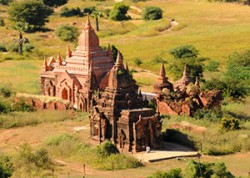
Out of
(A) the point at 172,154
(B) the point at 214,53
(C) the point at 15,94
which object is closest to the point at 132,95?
(A) the point at 172,154

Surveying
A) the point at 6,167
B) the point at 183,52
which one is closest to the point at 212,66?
the point at 183,52

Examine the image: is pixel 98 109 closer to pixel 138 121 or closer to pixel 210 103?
pixel 138 121

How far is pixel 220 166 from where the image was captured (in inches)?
1075

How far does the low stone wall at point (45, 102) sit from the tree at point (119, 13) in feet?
162

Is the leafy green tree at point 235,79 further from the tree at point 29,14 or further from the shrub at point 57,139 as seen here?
the tree at point 29,14

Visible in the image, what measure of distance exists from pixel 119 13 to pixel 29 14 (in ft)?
48.2

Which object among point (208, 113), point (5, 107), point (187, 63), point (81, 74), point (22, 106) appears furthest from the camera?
point (187, 63)

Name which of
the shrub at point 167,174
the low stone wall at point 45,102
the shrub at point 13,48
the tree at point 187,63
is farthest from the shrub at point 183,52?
the shrub at point 167,174

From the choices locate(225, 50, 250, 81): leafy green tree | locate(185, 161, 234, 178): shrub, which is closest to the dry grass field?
locate(225, 50, 250, 81): leafy green tree

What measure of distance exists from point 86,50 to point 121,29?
42.1 metres

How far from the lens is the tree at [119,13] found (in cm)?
9494

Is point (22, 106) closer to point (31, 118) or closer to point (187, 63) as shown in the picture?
point (31, 118)

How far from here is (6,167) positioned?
28.9 meters

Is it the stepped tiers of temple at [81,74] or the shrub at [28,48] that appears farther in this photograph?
the shrub at [28,48]
